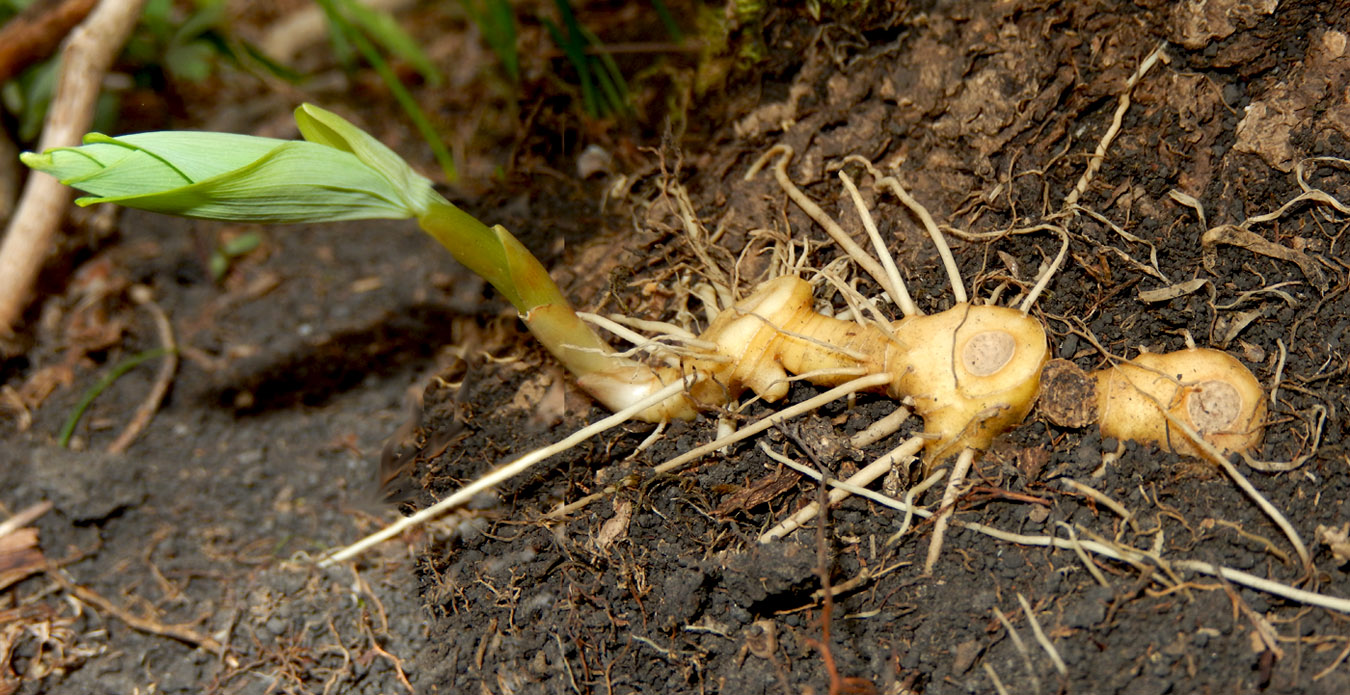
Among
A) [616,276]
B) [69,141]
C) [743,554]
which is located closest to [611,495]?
[743,554]

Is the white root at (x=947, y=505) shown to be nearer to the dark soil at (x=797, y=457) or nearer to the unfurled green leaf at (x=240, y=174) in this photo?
the dark soil at (x=797, y=457)

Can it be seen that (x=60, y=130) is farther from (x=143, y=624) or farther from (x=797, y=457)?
(x=797, y=457)

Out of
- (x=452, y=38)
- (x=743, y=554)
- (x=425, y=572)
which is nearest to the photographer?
(x=743, y=554)

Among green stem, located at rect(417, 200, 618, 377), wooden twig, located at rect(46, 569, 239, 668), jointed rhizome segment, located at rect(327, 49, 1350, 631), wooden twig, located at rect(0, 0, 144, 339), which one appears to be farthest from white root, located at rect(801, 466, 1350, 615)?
wooden twig, located at rect(0, 0, 144, 339)

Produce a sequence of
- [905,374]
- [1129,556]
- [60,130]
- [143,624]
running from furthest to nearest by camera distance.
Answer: [60,130]
[143,624]
[905,374]
[1129,556]

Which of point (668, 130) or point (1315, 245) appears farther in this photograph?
point (668, 130)

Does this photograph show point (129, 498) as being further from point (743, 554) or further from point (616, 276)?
point (743, 554)

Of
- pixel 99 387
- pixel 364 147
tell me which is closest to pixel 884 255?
pixel 364 147
